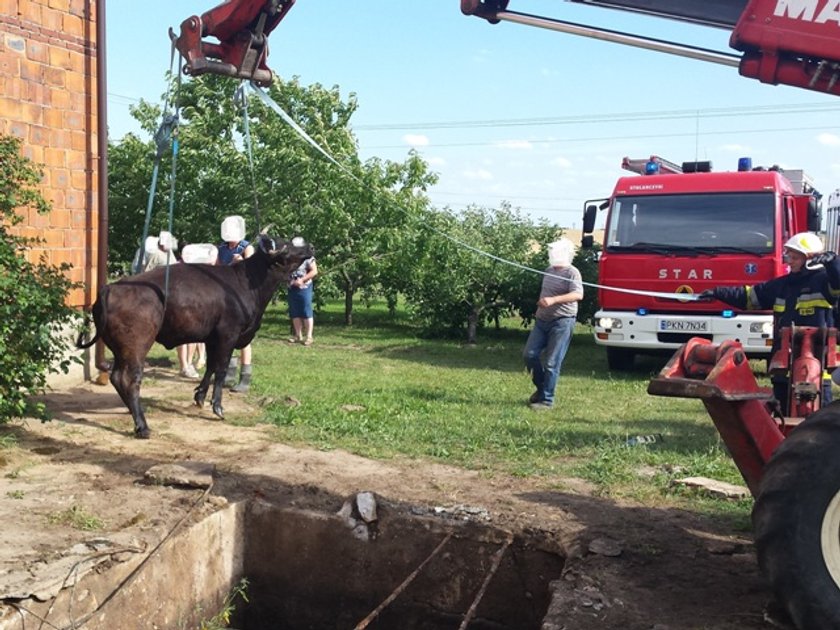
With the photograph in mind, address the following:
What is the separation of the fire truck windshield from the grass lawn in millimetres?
1923

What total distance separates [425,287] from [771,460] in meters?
13.9

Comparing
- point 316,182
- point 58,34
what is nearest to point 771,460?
point 58,34

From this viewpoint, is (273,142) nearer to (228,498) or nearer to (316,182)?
(316,182)

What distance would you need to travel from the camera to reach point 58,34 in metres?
8.87

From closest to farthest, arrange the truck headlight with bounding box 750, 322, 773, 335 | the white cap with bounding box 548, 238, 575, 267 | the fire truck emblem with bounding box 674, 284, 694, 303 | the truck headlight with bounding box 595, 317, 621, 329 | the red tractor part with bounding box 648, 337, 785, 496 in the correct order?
the red tractor part with bounding box 648, 337, 785, 496 → the white cap with bounding box 548, 238, 575, 267 → the truck headlight with bounding box 750, 322, 773, 335 → the fire truck emblem with bounding box 674, 284, 694, 303 → the truck headlight with bounding box 595, 317, 621, 329

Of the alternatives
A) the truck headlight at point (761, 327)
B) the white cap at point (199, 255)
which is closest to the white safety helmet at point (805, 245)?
the truck headlight at point (761, 327)

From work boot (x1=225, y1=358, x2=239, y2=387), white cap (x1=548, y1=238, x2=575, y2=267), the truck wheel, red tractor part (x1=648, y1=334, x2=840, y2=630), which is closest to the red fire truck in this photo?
the truck wheel

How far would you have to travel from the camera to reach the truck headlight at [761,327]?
1100cm

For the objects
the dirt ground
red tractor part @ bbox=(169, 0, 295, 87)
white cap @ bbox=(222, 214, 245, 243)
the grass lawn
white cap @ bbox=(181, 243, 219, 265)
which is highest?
red tractor part @ bbox=(169, 0, 295, 87)

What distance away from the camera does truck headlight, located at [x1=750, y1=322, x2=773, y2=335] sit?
11000mm

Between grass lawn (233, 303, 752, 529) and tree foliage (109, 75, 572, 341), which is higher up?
tree foliage (109, 75, 572, 341)

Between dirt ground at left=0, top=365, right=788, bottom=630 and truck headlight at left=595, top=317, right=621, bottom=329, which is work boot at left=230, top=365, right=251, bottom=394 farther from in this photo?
truck headlight at left=595, top=317, right=621, bottom=329

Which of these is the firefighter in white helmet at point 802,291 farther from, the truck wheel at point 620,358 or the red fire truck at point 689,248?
the truck wheel at point 620,358

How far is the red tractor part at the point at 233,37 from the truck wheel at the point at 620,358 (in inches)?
296
